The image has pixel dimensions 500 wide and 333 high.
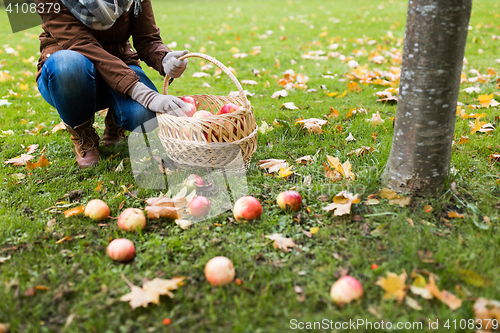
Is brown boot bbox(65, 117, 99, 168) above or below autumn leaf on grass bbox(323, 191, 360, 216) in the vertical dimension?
above

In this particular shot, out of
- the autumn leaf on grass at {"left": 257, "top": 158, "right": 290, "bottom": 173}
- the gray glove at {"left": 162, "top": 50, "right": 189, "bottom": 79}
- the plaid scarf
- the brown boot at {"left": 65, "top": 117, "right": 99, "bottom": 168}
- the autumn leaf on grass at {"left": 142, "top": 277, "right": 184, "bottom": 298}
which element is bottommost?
the autumn leaf on grass at {"left": 257, "top": 158, "right": 290, "bottom": 173}

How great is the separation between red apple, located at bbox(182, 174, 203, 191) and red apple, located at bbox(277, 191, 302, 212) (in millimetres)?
533

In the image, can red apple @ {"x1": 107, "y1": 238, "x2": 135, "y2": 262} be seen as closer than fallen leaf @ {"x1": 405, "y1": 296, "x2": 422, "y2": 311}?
No

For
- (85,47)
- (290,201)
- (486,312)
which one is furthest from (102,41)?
(486,312)

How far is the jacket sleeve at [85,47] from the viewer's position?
2242 millimetres

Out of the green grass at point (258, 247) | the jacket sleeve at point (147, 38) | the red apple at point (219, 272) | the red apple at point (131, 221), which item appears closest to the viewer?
the green grass at point (258, 247)

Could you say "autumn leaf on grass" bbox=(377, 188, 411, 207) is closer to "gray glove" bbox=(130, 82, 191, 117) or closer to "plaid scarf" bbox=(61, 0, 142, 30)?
"gray glove" bbox=(130, 82, 191, 117)

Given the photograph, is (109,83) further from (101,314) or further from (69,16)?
(101,314)

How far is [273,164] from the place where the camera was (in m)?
2.36

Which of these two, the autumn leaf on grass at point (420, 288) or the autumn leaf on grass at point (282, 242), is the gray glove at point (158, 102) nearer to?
the autumn leaf on grass at point (282, 242)

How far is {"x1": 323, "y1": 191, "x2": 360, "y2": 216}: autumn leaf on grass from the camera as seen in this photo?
5.91 ft

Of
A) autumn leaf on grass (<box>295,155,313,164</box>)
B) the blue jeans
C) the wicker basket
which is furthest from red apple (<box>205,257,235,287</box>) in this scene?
the blue jeans

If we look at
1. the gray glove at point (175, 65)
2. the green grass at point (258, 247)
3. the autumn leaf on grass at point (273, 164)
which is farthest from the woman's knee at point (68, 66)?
the autumn leaf on grass at point (273, 164)

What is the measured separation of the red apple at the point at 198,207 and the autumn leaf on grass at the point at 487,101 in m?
2.86
